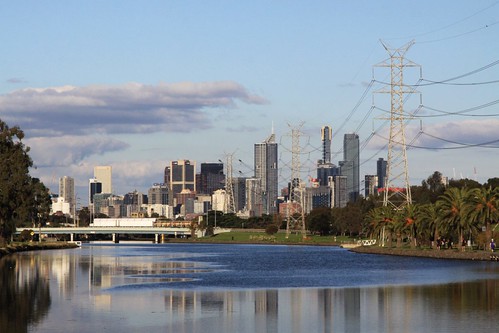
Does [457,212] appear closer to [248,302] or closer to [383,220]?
[383,220]

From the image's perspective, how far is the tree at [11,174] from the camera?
144 m

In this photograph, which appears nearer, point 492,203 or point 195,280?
point 195,280

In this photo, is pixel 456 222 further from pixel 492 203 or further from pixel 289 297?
pixel 289 297

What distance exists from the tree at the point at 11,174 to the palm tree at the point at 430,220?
202ft

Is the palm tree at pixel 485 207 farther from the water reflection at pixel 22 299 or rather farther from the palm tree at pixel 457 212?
the water reflection at pixel 22 299

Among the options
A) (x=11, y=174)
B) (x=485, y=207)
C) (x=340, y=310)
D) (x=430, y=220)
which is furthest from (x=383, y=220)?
(x=340, y=310)

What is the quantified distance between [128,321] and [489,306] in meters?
20.1

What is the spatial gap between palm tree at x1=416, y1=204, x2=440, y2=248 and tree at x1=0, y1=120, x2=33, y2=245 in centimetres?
6156

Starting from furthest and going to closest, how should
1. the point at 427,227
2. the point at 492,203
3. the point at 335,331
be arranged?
the point at 427,227 → the point at 492,203 → the point at 335,331

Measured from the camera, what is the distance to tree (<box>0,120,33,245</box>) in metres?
144

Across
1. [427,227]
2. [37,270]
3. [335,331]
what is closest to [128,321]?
[335,331]

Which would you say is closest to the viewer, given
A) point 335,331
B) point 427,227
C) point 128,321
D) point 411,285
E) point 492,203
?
point 335,331

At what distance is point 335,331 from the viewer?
41.8 meters

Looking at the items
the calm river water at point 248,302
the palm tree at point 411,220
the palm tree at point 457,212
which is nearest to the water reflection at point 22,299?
the calm river water at point 248,302
